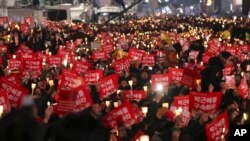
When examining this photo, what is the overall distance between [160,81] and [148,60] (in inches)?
204

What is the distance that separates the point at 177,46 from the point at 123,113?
1336 centimetres

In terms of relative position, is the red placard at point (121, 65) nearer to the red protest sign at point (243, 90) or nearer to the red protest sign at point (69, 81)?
the red protest sign at point (69, 81)

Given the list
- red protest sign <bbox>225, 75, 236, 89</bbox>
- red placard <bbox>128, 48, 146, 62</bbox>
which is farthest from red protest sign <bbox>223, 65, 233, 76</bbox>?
red placard <bbox>128, 48, 146, 62</bbox>

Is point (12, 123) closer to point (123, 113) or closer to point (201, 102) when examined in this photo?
point (123, 113)

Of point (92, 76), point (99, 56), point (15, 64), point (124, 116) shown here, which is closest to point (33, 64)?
point (15, 64)

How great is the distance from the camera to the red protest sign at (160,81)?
1282cm

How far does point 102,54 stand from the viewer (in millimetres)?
19500

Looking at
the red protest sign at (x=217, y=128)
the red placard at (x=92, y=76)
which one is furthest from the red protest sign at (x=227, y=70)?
the red protest sign at (x=217, y=128)

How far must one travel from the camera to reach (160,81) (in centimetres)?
1298

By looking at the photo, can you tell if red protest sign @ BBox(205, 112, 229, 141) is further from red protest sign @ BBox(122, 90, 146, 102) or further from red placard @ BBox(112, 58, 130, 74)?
red placard @ BBox(112, 58, 130, 74)

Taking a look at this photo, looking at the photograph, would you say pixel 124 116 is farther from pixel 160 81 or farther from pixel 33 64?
pixel 33 64

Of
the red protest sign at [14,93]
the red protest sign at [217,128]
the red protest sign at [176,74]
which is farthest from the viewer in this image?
the red protest sign at [176,74]

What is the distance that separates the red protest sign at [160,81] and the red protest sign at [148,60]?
492 cm

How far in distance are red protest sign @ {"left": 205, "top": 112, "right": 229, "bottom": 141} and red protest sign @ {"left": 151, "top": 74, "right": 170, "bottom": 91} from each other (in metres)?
4.48
